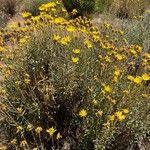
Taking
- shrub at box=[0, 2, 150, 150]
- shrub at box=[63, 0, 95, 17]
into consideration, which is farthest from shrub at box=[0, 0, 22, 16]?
shrub at box=[0, 2, 150, 150]

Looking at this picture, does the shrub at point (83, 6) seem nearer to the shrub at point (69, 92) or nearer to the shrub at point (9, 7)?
the shrub at point (9, 7)

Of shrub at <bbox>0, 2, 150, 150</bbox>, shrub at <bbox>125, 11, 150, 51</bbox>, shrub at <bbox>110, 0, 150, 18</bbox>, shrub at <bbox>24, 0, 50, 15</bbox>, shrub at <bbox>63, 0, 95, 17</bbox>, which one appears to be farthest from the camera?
shrub at <bbox>24, 0, 50, 15</bbox>

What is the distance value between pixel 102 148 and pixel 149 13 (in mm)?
4726

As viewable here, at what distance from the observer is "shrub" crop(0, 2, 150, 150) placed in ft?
14.1

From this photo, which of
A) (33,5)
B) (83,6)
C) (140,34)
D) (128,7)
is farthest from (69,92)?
(33,5)

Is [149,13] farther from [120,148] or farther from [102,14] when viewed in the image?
[120,148]

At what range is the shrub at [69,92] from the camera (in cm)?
429

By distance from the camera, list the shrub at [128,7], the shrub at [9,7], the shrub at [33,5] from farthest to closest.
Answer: the shrub at [9,7]
the shrub at [33,5]
the shrub at [128,7]

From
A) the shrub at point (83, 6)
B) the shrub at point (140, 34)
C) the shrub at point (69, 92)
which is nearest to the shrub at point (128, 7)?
the shrub at point (83, 6)

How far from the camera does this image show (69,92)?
4.67 m

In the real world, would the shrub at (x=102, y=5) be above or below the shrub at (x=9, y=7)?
above

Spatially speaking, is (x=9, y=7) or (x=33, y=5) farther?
(x=9, y=7)

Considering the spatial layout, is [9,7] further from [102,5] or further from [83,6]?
[102,5]

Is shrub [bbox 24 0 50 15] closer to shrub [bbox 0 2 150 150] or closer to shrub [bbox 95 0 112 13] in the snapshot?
shrub [bbox 95 0 112 13]
